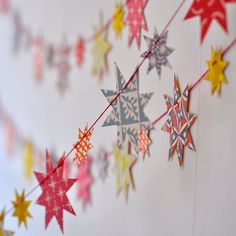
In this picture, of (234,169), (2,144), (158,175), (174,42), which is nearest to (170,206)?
(158,175)

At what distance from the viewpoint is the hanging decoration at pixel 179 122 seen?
72 cm

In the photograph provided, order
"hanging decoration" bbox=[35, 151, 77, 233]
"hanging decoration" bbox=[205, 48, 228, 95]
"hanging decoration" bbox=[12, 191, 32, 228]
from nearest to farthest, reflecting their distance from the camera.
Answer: "hanging decoration" bbox=[205, 48, 228, 95] < "hanging decoration" bbox=[35, 151, 77, 233] < "hanging decoration" bbox=[12, 191, 32, 228]

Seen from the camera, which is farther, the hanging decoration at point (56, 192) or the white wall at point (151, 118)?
the hanging decoration at point (56, 192)

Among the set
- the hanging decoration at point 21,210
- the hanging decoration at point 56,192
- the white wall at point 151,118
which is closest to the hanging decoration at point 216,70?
the white wall at point 151,118

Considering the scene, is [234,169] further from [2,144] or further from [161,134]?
[2,144]

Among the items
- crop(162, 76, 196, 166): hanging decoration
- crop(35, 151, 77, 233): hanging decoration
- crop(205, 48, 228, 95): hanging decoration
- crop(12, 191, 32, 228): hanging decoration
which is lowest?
crop(12, 191, 32, 228): hanging decoration

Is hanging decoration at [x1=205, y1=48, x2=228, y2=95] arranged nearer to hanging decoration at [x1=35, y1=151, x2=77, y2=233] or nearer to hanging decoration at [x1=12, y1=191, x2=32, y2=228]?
hanging decoration at [x1=35, y1=151, x2=77, y2=233]

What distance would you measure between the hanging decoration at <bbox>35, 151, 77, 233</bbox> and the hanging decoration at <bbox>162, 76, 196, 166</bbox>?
27cm

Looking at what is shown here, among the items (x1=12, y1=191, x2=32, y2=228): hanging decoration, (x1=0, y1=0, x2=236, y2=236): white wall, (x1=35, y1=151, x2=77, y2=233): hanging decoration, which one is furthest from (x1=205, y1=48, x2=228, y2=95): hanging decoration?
(x1=12, y1=191, x2=32, y2=228): hanging decoration

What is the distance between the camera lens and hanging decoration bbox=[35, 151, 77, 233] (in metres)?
0.95

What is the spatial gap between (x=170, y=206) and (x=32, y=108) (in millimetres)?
622

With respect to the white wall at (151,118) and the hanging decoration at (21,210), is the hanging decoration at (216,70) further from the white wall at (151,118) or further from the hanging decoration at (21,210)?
the hanging decoration at (21,210)

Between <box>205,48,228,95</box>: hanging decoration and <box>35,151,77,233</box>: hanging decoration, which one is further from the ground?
<box>205,48,228,95</box>: hanging decoration

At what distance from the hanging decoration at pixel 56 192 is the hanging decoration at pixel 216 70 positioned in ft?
1.30
